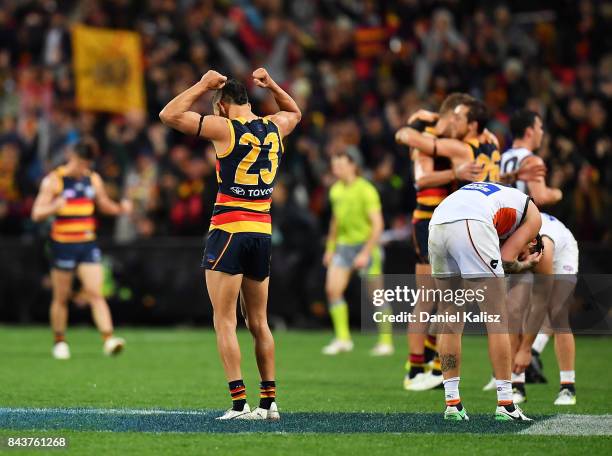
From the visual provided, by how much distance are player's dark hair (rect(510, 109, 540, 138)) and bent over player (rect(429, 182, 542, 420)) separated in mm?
2597

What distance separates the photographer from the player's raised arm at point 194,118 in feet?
30.3

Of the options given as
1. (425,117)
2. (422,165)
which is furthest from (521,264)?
(425,117)

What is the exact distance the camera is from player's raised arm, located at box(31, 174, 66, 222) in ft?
52.0

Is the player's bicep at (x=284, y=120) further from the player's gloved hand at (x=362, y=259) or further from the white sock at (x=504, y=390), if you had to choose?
the player's gloved hand at (x=362, y=259)

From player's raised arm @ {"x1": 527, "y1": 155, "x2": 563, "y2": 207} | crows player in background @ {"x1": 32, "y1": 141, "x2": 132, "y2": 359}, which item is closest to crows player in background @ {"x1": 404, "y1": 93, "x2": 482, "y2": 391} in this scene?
player's raised arm @ {"x1": 527, "y1": 155, "x2": 563, "y2": 207}

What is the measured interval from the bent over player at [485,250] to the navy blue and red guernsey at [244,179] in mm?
1350

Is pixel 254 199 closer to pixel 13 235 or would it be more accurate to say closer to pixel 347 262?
pixel 347 262

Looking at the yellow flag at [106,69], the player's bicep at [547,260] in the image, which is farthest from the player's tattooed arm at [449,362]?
the yellow flag at [106,69]

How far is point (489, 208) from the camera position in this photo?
363 inches

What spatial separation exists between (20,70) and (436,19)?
8.34 metres

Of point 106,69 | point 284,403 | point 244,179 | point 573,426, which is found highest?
point 106,69

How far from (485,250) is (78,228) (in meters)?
8.36

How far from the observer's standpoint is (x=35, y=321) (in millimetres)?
22469

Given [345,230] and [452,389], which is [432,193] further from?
[345,230]
